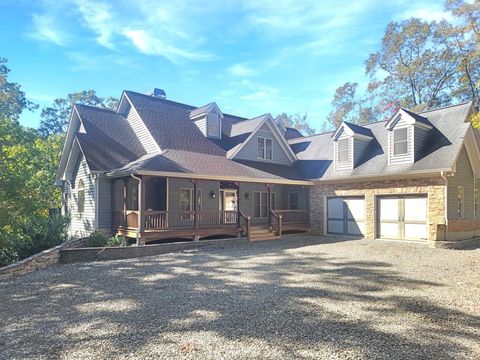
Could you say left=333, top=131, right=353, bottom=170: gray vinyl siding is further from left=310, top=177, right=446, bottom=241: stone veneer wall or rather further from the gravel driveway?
the gravel driveway

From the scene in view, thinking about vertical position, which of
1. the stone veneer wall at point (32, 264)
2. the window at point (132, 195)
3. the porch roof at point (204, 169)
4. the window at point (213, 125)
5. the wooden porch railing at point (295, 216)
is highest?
the window at point (213, 125)

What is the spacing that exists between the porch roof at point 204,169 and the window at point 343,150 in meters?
2.05

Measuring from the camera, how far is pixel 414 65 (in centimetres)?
2939

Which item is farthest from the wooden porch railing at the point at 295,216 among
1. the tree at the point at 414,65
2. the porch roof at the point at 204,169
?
the tree at the point at 414,65

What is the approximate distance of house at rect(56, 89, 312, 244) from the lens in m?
14.1

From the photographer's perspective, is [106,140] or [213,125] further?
[213,125]

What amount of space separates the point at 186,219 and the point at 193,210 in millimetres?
616

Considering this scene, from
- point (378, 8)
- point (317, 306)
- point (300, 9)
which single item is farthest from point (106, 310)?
point (378, 8)

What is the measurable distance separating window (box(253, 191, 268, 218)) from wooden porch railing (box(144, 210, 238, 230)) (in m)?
3.19

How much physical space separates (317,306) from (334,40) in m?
13.1

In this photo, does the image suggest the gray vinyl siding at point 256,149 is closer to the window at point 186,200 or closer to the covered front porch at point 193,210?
the covered front porch at point 193,210

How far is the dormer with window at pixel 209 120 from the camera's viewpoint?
62.0 ft

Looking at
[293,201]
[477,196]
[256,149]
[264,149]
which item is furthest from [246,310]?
[477,196]

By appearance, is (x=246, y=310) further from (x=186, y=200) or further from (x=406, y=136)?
(x=406, y=136)
